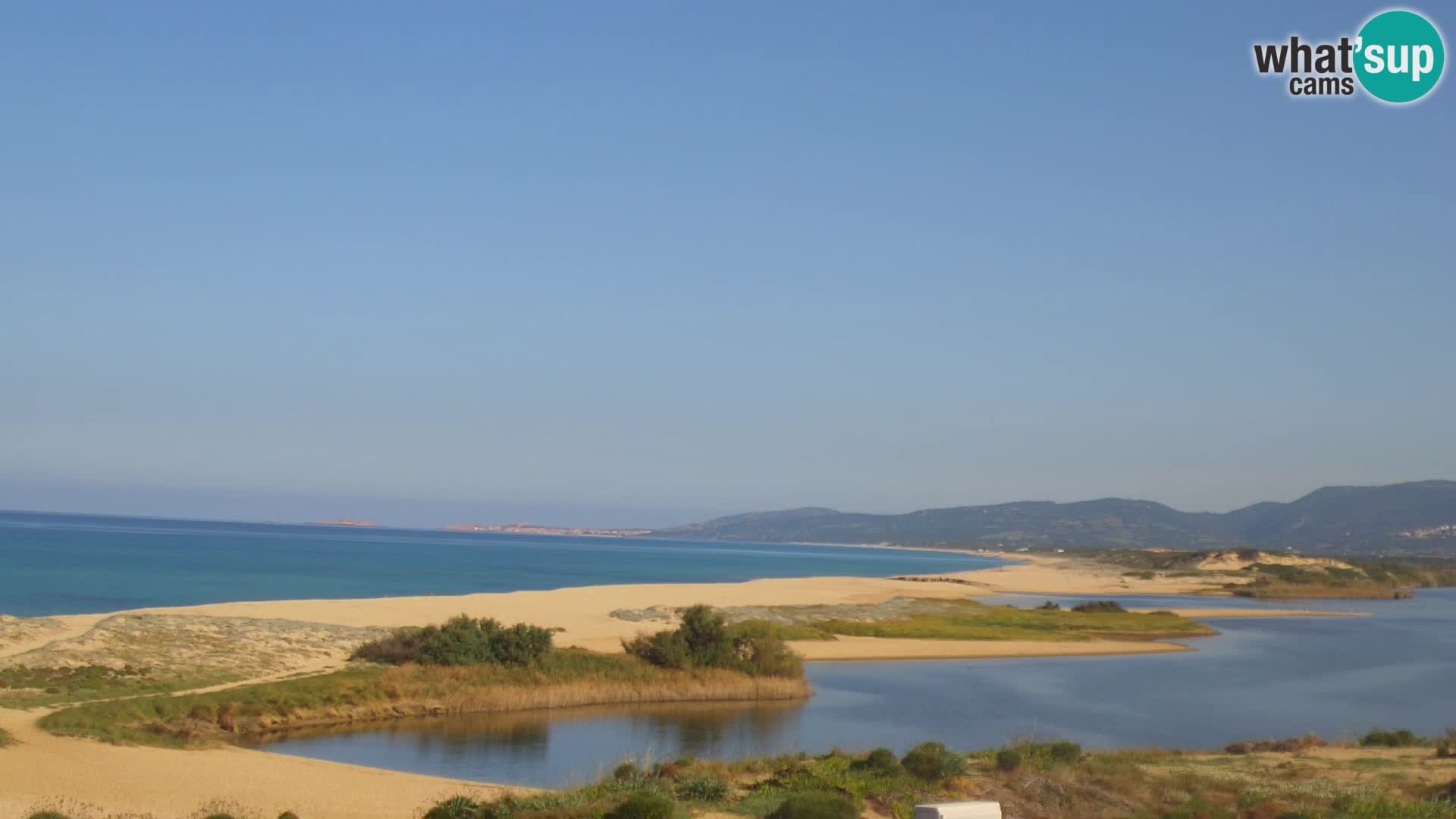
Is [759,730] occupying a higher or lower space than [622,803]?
lower

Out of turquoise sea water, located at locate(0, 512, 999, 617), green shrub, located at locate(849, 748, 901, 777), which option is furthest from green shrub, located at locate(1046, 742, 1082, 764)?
turquoise sea water, located at locate(0, 512, 999, 617)

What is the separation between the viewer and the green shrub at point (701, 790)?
16656mm

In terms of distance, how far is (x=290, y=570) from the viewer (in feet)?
313

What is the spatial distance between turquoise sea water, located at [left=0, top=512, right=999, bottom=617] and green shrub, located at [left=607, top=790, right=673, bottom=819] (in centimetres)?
4710

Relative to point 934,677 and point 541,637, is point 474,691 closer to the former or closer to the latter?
point 541,637

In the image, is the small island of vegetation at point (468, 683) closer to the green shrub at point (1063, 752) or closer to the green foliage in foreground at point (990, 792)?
the green foliage in foreground at point (990, 792)

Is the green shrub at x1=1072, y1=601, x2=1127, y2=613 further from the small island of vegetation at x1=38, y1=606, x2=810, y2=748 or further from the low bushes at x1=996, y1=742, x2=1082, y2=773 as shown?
the low bushes at x1=996, y1=742, x2=1082, y2=773

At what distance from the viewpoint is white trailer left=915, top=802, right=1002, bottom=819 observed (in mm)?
12883

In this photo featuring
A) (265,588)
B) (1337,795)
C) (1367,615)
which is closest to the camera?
(1337,795)

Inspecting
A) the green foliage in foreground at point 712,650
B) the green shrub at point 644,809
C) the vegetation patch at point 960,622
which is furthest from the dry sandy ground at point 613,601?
the green shrub at point 644,809

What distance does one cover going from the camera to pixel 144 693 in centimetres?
2755

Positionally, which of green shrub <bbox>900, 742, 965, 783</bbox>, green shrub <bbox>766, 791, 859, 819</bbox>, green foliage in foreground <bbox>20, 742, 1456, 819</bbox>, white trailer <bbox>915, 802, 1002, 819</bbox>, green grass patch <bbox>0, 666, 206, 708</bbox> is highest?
white trailer <bbox>915, 802, 1002, 819</bbox>

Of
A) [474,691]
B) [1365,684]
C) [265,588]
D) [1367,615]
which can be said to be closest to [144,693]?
[474,691]

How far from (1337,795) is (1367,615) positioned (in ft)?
225
